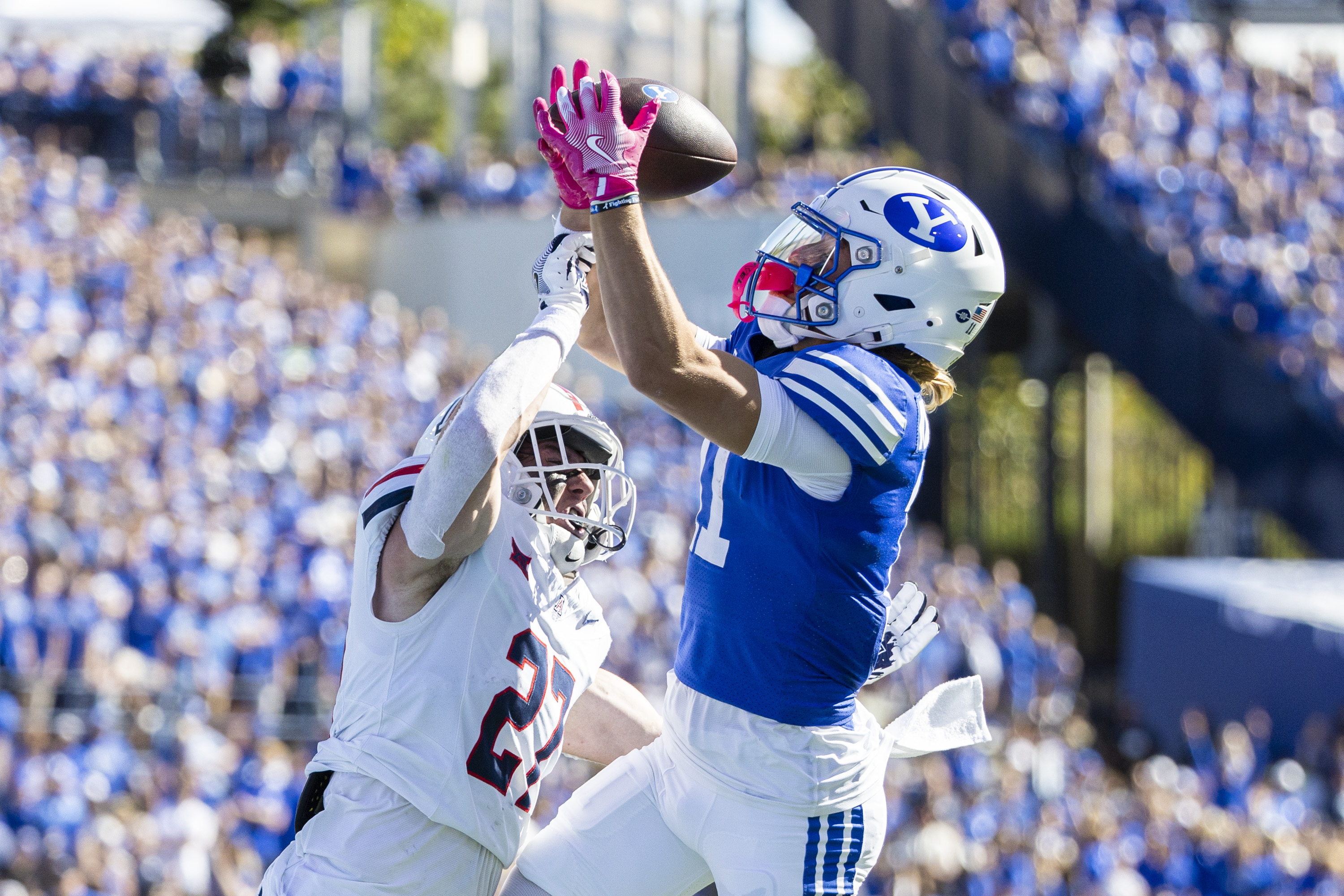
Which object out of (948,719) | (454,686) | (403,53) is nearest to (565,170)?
(454,686)

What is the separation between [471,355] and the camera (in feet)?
51.6

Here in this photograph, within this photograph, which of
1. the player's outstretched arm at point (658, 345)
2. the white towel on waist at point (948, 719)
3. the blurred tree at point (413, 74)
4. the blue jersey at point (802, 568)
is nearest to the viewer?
the player's outstretched arm at point (658, 345)

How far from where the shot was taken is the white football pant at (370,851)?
8.73 ft

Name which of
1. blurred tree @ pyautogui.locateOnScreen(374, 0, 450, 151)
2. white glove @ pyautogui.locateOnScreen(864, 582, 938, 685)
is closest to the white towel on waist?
white glove @ pyautogui.locateOnScreen(864, 582, 938, 685)

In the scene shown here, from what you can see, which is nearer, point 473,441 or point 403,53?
point 473,441

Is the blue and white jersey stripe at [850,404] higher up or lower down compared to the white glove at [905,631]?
higher up

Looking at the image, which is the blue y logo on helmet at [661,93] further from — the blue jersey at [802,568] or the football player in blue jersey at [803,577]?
the blue jersey at [802,568]

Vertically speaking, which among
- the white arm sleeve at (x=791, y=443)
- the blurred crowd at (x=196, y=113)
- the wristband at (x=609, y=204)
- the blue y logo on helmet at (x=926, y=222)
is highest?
the wristband at (x=609, y=204)

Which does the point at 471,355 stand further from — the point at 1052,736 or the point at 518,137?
the point at 1052,736

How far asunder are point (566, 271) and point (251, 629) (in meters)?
6.93

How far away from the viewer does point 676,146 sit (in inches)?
119

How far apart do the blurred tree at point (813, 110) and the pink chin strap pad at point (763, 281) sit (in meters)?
28.0

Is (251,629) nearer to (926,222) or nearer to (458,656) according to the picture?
(458,656)

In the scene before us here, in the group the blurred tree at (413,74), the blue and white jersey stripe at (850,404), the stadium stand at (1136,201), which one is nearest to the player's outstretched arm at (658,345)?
the blue and white jersey stripe at (850,404)
